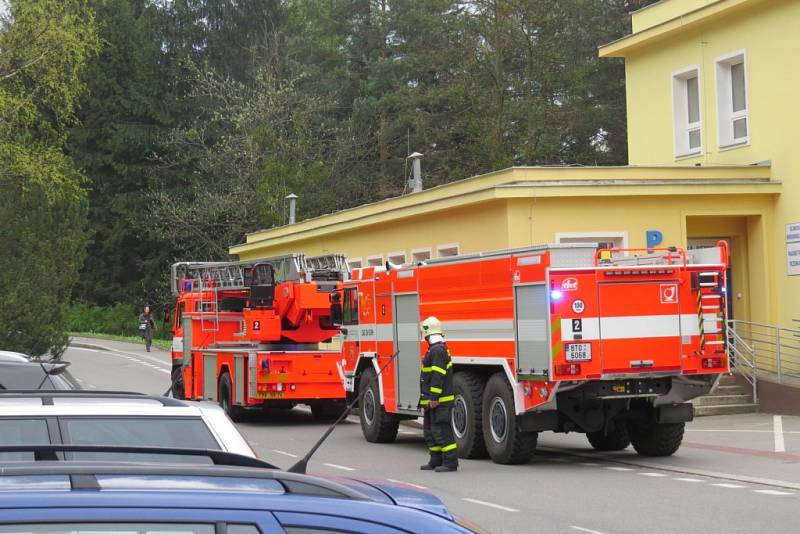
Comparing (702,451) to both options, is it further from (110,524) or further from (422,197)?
(110,524)

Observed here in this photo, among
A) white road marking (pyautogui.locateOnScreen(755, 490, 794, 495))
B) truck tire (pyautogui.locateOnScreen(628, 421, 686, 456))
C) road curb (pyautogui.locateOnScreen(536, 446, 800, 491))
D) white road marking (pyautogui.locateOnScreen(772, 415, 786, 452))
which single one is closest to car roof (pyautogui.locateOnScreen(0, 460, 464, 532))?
white road marking (pyautogui.locateOnScreen(755, 490, 794, 495))

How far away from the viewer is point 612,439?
19.0m

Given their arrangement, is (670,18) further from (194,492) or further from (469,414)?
(194,492)

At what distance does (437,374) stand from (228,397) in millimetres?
10378

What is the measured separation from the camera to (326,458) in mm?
18203

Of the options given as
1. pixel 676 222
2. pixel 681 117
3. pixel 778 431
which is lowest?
pixel 778 431

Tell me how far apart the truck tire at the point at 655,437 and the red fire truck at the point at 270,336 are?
6.62 m

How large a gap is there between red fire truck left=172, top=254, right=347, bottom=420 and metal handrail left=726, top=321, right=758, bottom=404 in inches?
313

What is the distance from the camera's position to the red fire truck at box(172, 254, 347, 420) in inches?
965

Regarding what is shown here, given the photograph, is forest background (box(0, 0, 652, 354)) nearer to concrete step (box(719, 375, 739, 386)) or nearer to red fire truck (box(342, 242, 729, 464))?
red fire truck (box(342, 242, 729, 464))

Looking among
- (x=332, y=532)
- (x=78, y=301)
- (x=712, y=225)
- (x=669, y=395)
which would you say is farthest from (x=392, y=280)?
(x=78, y=301)

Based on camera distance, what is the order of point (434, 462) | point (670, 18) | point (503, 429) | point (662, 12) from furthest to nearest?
point (662, 12) < point (670, 18) < point (503, 429) < point (434, 462)

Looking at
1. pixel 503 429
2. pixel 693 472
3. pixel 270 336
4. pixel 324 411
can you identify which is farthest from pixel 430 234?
pixel 693 472

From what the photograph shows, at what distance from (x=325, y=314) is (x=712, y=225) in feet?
29.4
